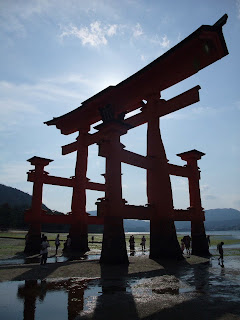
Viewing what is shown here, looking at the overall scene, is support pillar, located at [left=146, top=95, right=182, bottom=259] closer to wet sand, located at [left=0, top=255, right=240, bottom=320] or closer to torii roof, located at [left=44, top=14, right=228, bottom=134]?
torii roof, located at [left=44, top=14, right=228, bottom=134]

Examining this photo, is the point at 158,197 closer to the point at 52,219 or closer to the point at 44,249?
the point at 44,249

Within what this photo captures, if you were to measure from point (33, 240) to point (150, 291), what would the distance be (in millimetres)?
14152

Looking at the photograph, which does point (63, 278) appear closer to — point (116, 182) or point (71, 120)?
point (116, 182)

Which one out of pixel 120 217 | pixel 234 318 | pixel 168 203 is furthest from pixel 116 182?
pixel 234 318

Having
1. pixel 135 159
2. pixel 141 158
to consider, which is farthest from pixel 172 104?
pixel 135 159

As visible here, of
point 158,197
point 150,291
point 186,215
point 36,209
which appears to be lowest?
point 150,291

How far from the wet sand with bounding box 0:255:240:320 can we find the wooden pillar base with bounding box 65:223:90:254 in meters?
8.10

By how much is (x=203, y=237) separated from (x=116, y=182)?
32.5ft

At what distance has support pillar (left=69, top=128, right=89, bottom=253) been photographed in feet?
63.5

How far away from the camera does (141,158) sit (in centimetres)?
1476

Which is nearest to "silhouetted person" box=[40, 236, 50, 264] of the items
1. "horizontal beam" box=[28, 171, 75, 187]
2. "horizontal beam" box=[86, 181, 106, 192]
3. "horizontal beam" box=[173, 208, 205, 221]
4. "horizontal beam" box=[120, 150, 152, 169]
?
"horizontal beam" box=[120, 150, 152, 169]

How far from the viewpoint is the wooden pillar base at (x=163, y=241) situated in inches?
557

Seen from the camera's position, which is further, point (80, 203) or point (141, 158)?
point (80, 203)

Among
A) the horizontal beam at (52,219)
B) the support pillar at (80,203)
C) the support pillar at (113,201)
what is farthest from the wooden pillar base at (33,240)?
the support pillar at (113,201)
